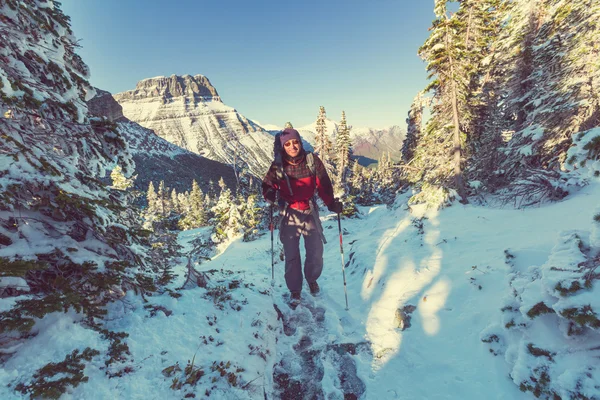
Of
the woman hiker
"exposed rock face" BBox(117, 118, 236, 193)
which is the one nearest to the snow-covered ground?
the woman hiker

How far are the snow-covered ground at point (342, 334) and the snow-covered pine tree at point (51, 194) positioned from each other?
0.37 metres

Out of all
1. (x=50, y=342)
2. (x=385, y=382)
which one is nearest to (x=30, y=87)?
(x=50, y=342)

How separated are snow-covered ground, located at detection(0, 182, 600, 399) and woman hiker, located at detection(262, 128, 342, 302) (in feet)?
2.89

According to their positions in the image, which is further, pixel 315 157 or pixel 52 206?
pixel 315 157

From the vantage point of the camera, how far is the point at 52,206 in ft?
9.57

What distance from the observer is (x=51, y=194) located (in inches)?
121

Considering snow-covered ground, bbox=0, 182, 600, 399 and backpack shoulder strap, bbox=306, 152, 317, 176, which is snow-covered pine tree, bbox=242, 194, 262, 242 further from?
backpack shoulder strap, bbox=306, 152, 317, 176

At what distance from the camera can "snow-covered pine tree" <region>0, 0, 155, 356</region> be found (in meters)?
2.49

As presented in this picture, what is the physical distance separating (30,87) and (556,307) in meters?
5.77

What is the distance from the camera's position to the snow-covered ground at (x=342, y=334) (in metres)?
2.68

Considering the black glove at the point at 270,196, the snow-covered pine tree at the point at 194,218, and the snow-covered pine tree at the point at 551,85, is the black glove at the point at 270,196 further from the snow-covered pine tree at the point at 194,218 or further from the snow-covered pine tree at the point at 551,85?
the snow-covered pine tree at the point at 194,218

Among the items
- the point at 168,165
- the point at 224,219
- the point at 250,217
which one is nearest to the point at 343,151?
the point at 250,217

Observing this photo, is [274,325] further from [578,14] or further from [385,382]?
[578,14]

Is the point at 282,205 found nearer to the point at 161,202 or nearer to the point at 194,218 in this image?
the point at 194,218
